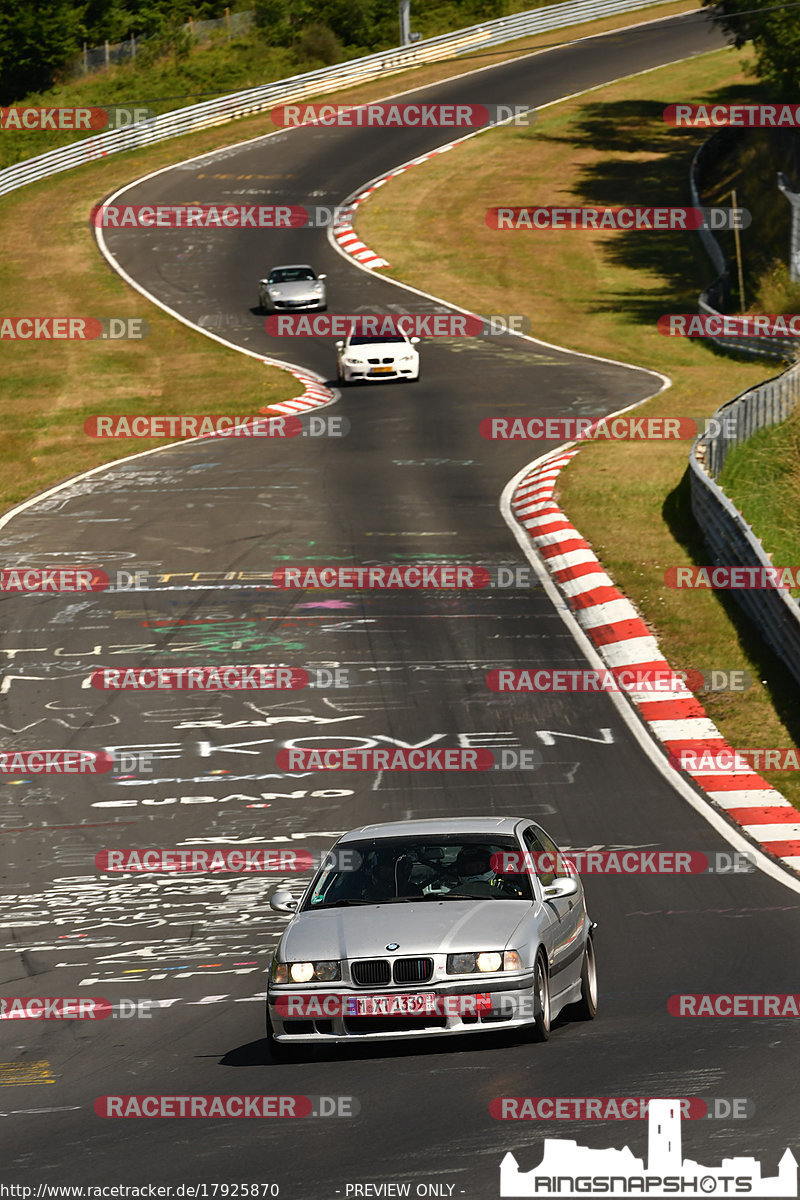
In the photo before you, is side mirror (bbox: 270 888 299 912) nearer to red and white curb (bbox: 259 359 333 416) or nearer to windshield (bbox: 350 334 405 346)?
red and white curb (bbox: 259 359 333 416)

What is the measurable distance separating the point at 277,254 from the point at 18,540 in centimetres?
2786

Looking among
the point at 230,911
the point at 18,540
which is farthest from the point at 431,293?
the point at 230,911

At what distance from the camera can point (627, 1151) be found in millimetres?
6848

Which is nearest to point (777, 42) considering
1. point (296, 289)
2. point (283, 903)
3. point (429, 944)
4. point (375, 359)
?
point (296, 289)

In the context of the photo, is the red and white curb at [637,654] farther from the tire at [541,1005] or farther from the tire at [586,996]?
the tire at [541,1005]

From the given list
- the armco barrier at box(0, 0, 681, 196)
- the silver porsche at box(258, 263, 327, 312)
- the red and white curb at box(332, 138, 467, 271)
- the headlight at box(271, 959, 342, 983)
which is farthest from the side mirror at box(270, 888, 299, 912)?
the armco barrier at box(0, 0, 681, 196)

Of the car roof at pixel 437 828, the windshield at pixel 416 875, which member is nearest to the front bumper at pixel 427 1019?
the windshield at pixel 416 875

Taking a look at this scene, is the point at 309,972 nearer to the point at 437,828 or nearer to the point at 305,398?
the point at 437,828

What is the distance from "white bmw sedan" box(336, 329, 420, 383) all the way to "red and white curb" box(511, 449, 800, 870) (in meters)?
8.17

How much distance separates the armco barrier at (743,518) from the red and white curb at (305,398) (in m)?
11.2

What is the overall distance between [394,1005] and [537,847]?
6.25ft

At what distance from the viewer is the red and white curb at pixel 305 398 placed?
36.7 metres

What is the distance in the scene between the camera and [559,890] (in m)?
9.78

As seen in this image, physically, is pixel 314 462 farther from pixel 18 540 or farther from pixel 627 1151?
pixel 627 1151
